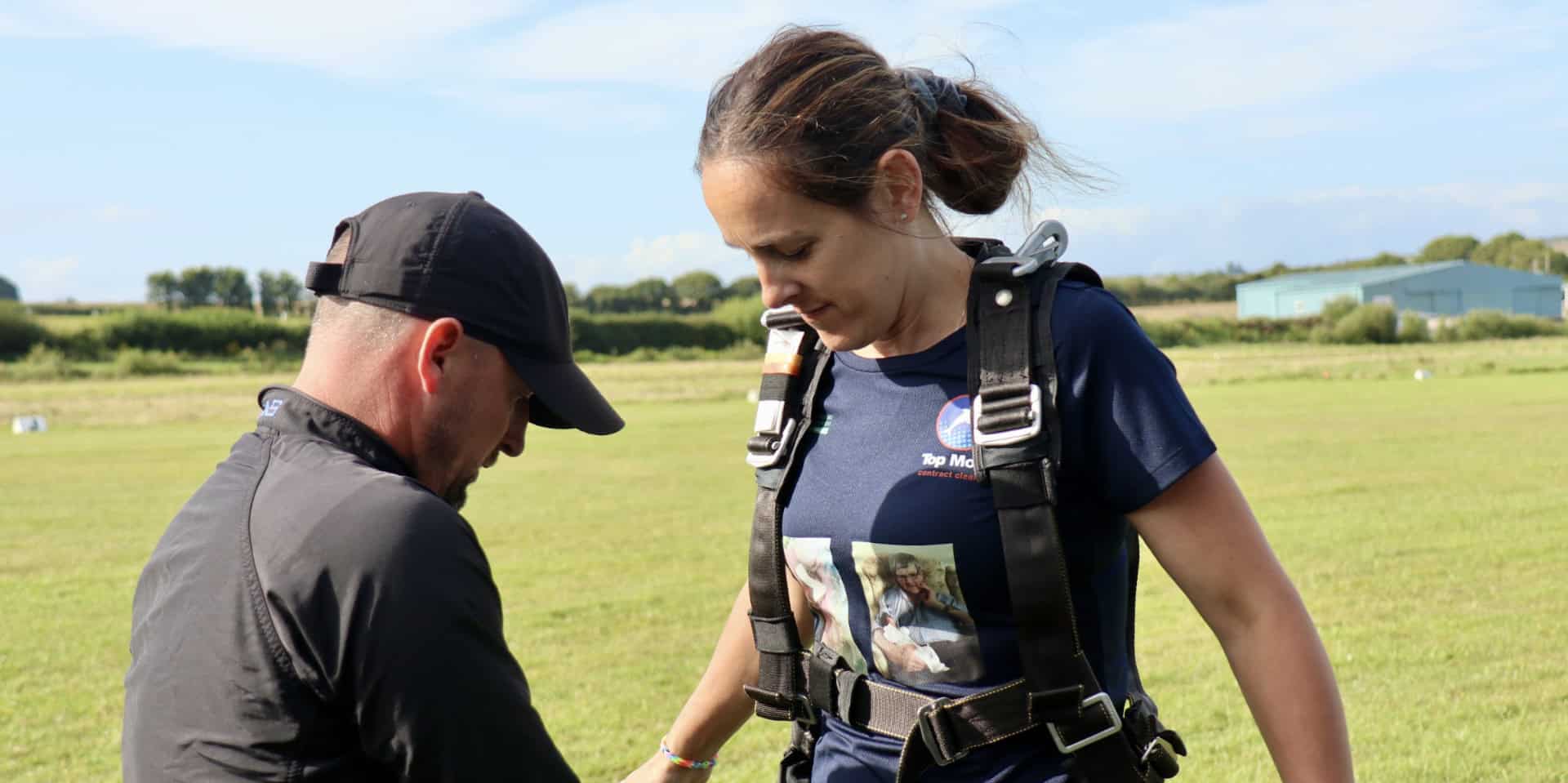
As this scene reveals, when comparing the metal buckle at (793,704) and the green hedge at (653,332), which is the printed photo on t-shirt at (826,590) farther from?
the green hedge at (653,332)

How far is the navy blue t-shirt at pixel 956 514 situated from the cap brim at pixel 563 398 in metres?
0.42

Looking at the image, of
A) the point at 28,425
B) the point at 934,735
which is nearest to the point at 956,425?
the point at 934,735

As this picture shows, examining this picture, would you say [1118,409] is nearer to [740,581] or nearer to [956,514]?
[956,514]

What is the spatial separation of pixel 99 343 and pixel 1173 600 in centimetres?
8880

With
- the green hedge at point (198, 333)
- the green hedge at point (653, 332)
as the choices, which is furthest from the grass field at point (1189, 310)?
the green hedge at point (198, 333)

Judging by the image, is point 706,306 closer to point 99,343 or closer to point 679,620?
point 99,343

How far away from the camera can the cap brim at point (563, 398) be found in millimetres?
2008

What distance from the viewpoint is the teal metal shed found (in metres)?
105

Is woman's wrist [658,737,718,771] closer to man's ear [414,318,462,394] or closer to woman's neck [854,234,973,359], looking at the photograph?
woman's neck [854,234,973,359]

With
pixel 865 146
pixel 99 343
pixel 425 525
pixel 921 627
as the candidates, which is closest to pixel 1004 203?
pixel 865 146

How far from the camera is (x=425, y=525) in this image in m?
1.57

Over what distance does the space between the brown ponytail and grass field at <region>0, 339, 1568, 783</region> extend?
13.5 ft

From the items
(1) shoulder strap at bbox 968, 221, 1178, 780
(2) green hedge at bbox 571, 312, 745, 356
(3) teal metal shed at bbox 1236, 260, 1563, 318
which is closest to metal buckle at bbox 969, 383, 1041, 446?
(1) shoulder strap at bbox 968, 221, 1178, 780

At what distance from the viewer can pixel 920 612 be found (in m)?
2.29
